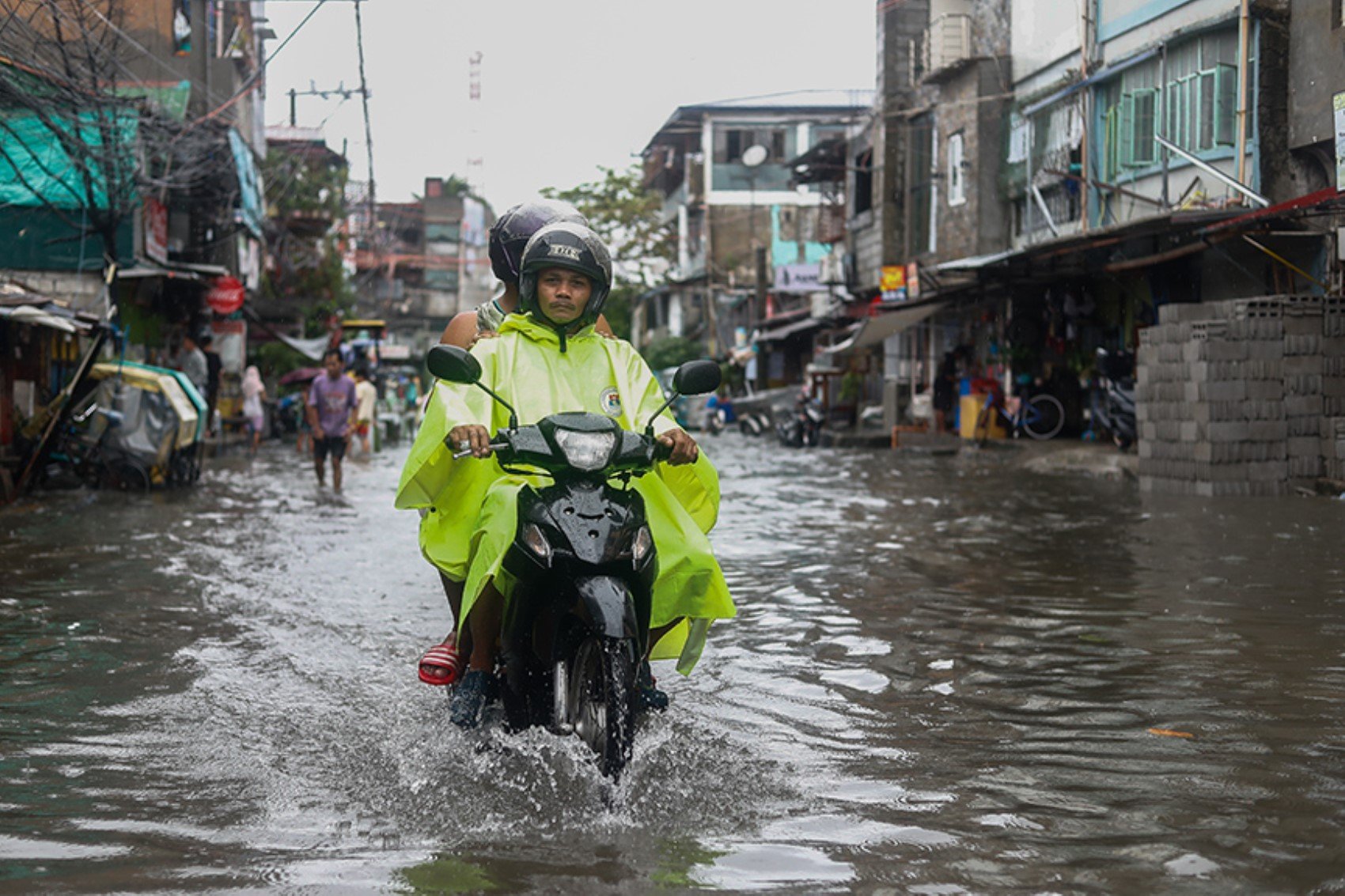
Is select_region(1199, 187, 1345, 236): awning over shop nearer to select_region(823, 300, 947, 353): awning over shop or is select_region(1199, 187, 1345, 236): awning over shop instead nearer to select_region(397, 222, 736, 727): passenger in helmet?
select_region(397, 222, 736, 727): passenger in helmet

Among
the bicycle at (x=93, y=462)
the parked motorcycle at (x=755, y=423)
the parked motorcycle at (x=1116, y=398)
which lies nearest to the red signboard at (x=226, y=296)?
the bicycle at (x=93, y=462)

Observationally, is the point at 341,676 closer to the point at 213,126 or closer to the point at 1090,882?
the point at 1090,882

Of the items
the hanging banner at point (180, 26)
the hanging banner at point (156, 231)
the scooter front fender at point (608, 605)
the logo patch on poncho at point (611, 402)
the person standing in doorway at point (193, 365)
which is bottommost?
the scooter front fender at point (608, 605)

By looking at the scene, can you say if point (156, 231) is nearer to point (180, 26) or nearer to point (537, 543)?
point (180, 26)

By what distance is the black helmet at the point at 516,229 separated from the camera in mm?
5344

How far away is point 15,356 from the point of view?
16844 millimetres

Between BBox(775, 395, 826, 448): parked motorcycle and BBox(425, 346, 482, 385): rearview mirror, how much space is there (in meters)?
29.6

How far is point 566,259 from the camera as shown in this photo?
463 centimetres

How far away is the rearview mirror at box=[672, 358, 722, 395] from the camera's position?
14.6 ft

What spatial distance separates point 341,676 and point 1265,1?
638 inches

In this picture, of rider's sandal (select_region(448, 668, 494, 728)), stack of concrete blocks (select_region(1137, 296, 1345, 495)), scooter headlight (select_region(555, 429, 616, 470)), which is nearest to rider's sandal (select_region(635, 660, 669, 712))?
rider's sandal (select_region(448, 668, 494, 728))

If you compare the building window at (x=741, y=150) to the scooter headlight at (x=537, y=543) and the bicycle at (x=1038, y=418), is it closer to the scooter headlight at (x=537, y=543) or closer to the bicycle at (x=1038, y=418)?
the bicycle at (x=1038, y=418)

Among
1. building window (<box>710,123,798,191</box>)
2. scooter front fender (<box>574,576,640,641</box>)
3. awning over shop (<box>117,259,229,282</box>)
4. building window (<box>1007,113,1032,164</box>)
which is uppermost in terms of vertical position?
building window (<box>710,123,798,191</box>)

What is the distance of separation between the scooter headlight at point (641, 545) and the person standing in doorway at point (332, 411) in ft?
47.2
